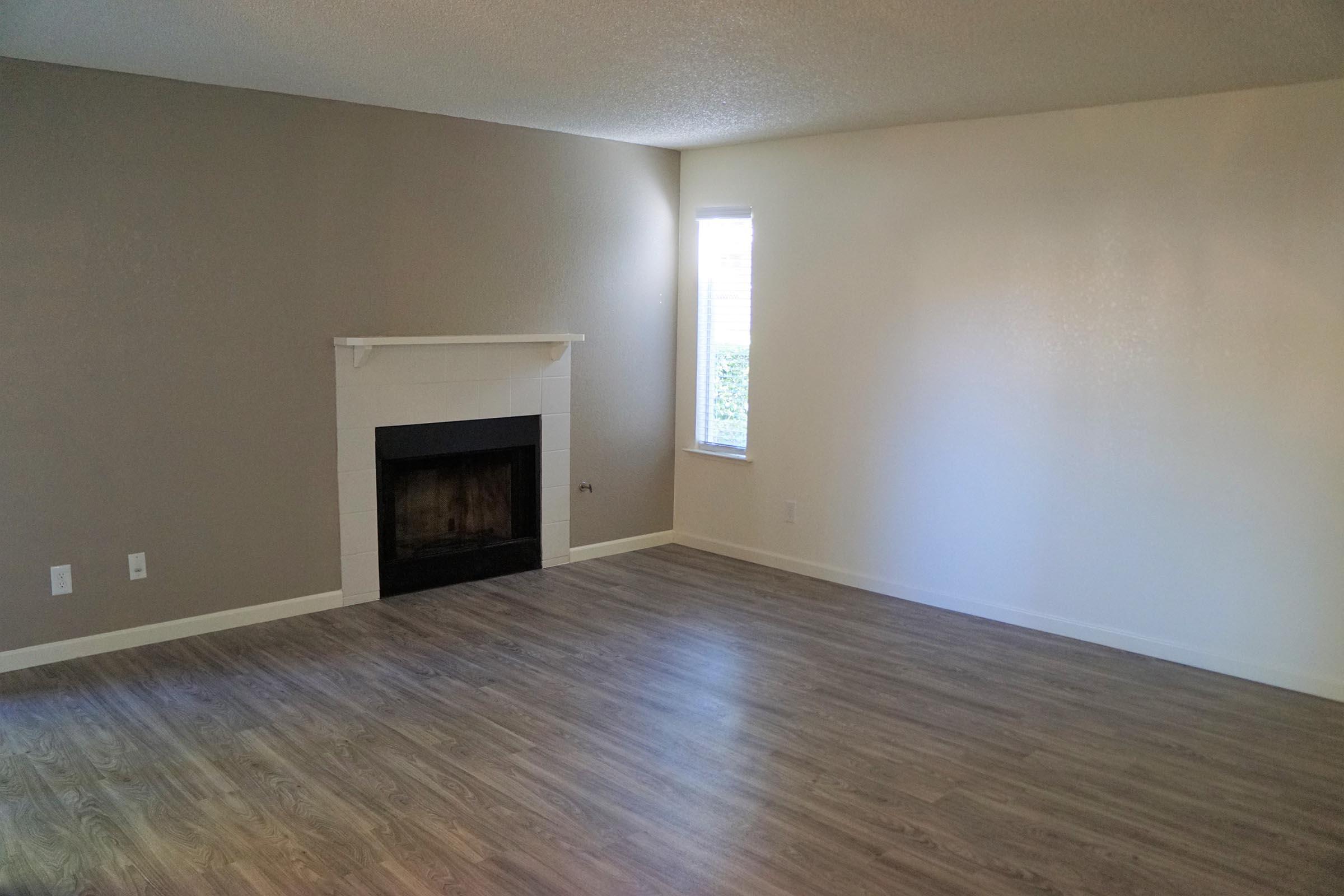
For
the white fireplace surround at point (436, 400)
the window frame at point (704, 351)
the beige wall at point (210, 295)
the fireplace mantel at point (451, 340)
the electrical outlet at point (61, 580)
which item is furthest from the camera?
the window frame at point (704, 351)

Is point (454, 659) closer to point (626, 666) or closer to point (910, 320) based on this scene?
point (626, 666)

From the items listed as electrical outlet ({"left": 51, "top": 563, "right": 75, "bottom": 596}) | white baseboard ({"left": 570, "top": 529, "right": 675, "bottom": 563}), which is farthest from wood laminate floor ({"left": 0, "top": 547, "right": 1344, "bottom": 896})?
white baseboard ({"left": 570, "top": 529, "right": 675, "bottom": 563})

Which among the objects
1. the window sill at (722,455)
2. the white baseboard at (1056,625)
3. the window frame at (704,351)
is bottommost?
the white baseboard at (1056,625)

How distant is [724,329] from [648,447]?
856 millimetres

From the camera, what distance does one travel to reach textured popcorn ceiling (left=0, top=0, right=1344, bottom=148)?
10.4ft

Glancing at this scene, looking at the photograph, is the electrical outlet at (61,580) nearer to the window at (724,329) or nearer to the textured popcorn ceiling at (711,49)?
the textured popcorn ceiling at (711,49)

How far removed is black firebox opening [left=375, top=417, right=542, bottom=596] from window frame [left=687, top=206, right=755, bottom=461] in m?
1.08

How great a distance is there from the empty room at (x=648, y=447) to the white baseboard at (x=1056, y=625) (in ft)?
0.07

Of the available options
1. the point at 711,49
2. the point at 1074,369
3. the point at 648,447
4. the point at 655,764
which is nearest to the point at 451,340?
the point at 648,447

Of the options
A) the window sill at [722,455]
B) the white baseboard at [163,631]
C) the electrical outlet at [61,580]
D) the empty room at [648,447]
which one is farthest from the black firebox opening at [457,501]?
the electrical outlet at [61,580]

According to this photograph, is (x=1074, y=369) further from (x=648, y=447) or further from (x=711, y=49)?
(x=648, y=447)

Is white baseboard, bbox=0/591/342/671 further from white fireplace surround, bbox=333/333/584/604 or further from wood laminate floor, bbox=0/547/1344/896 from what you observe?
white fireplace surround, bbox=333/333/584/604

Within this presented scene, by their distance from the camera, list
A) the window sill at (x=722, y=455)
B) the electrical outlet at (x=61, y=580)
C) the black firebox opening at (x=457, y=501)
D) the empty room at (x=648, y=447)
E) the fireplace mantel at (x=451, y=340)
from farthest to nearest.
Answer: the window sill at (x=722, y=455) → the black firebox opening at (x=457, y=501) → the fireplace mantel at (x=451, y=340) → the electrical outlet at (x=61, y=580) → the empty room at (x=648, y=447)

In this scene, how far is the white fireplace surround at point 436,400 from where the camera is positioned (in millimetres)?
5102
